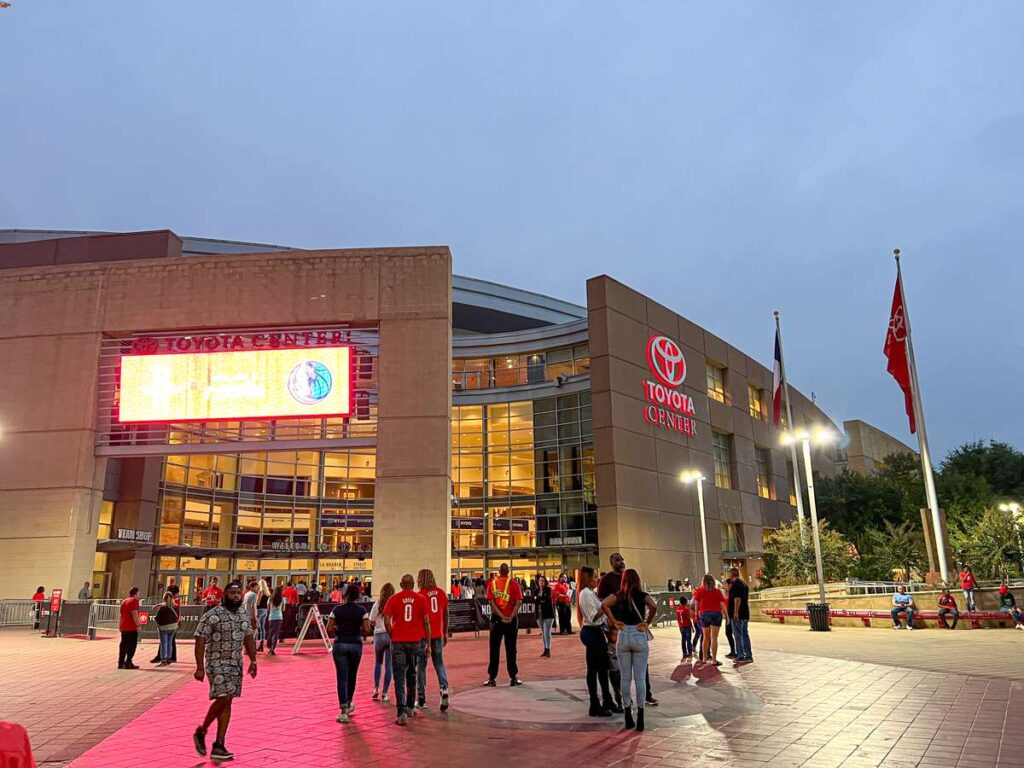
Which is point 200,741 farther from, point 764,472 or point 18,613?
point 764,472

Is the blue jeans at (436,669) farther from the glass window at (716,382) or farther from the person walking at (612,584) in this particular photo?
the glass window at (716,382)

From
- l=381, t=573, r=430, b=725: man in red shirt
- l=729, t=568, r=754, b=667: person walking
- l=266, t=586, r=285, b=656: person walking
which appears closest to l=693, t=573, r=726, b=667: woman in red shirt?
l=729, t=568, r=754, b=667: person walking

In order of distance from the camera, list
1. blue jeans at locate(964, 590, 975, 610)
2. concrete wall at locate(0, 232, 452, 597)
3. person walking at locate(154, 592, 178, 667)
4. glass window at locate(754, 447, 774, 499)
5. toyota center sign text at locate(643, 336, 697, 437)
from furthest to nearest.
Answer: glass window at locate(754, 447, 774, 499)
toyota center sign text at locate(643, 336, 697, 437)
concrete wall at locate(0, 232, 452, 597)
blue jeans at locate(964, 590, 975, 610)
person walking at locate(154, 592, 178, 667)

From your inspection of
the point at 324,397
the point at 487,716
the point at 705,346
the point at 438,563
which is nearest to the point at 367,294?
the point at 324,397

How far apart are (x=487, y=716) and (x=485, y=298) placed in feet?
177

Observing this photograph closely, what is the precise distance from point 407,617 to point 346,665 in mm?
974

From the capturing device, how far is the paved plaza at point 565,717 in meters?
7.32

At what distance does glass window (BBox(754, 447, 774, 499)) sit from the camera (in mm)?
56047

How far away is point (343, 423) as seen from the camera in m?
27.0

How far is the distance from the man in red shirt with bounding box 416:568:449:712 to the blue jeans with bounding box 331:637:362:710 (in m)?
0.90

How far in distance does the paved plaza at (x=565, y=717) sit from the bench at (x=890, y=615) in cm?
836

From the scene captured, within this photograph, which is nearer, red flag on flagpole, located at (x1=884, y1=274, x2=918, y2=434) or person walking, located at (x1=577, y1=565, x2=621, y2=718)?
person walking, located at (x1=577, y1=565, x2=621, y2=718)

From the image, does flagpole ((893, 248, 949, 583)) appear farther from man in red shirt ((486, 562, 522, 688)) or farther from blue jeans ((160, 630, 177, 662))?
blue jeans ((160, 630, 177, 662))

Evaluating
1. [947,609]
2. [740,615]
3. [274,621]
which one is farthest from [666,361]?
[274,621]
